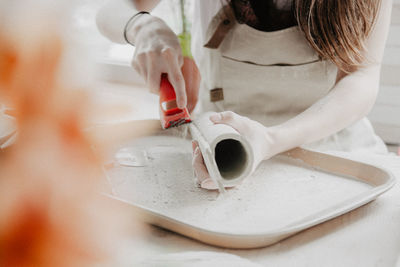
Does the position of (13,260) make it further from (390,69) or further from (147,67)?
(390,69)

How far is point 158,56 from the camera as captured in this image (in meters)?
0.55

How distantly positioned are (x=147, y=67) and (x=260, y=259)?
298mm

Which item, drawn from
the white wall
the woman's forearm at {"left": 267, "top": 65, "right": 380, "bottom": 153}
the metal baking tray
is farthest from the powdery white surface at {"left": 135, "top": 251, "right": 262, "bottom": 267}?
the white wall

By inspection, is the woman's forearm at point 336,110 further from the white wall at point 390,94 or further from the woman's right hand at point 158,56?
the white wall at point 390,94

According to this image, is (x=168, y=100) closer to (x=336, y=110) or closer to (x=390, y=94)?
(x=336, y=110)

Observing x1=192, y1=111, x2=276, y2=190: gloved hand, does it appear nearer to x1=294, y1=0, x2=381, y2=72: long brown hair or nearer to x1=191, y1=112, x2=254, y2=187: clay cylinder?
x1=191, y1=112, x2=254, y2=187: clay cylinder

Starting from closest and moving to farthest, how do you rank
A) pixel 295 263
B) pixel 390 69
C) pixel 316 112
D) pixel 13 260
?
pixel 13 260, pixel 295 263, pixel 316 112, pixel 390 69

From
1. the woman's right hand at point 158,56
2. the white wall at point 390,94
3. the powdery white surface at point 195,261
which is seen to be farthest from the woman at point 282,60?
the white wall at point 390,94

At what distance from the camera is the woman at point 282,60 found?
0.58 metres

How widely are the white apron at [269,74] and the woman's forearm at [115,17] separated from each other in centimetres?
15

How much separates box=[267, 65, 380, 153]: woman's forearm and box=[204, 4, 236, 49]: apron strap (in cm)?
20

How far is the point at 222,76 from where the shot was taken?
73 cm

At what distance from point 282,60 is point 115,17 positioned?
11.1 inches

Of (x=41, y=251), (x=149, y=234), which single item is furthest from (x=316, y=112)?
(x=41, y=251)
